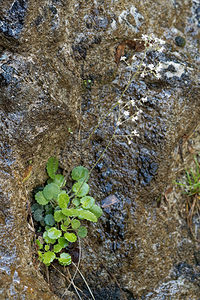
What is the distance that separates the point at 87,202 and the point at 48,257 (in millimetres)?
482

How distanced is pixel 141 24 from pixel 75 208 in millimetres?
1668

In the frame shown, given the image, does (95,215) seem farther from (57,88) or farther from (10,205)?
(57,88)

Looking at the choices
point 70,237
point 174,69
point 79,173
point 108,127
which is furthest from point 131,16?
point 70,237

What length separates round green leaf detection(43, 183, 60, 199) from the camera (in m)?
2.29


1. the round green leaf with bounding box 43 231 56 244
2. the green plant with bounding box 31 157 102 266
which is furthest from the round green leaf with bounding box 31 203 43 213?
the round green leaf with bounding box 43 231 56 244

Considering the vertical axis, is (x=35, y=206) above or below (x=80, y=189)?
below

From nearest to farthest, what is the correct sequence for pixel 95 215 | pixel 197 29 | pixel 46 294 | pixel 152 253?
1. pixel 46 294
2. pixel 95 215
3. pixel 152 253
4. pixel 197 29

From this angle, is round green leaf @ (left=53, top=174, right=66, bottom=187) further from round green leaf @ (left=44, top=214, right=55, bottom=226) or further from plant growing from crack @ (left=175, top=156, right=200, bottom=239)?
plant growing from crack @ (left=175, top=156, right=200, bottom=239)

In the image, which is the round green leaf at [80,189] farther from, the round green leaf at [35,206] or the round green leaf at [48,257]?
the round green leaf at [48,257]

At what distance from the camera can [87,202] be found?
→ 2279 millimetres

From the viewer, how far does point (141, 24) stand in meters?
2.59

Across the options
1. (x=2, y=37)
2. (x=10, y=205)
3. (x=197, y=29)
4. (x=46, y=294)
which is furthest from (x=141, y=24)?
(x=46, y=294)

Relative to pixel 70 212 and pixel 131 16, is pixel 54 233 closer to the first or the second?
pixel 70 212

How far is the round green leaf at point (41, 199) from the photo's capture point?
2266 mm
